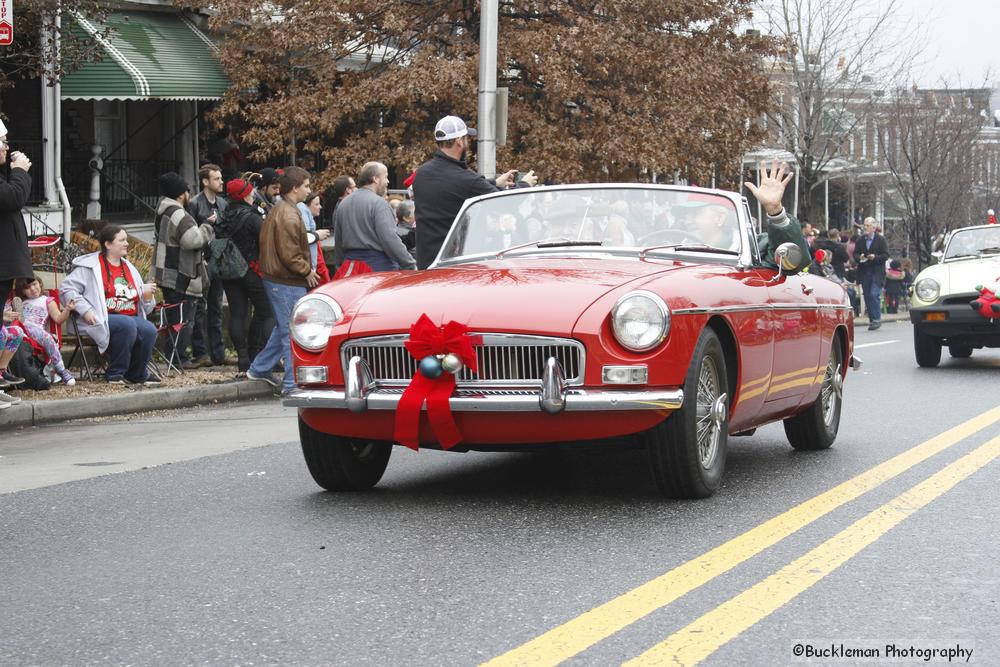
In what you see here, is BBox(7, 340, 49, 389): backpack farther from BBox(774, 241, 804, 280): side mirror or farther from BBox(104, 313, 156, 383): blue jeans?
BBox(774, 241, 804, 280): side mirror

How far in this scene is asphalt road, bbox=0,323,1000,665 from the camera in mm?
4355

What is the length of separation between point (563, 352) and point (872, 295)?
20904 mm

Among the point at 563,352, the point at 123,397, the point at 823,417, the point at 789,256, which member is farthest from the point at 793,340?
the point at 123,397

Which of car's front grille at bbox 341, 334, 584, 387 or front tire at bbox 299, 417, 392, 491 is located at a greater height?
car's front grille at bbox 341, 334, 584, 387

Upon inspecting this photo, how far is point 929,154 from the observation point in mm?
40250

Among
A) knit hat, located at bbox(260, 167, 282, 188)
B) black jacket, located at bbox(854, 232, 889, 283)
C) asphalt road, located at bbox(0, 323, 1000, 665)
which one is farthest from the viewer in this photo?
black jacket, located at bbox(854, 232, 889, 283)

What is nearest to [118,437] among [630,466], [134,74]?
[630,466]

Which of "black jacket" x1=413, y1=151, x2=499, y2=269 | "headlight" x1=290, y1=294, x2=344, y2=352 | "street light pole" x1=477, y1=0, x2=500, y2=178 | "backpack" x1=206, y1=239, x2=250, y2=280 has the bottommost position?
"headlight" x1=290, y1=294, x2=344, y2=352

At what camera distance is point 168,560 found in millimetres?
5562

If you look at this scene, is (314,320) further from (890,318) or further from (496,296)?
(890,318)

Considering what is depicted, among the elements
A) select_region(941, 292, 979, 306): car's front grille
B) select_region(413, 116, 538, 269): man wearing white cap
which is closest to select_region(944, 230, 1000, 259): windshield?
select_region(941, 292, 979, 306): car's front grille

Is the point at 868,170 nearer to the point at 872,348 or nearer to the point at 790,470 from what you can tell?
the point at 872,348

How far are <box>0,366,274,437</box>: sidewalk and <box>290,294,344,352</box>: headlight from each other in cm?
465

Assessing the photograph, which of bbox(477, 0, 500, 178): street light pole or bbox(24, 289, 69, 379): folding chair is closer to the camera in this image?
bbox(24, 289, 69, 379): folding chair
